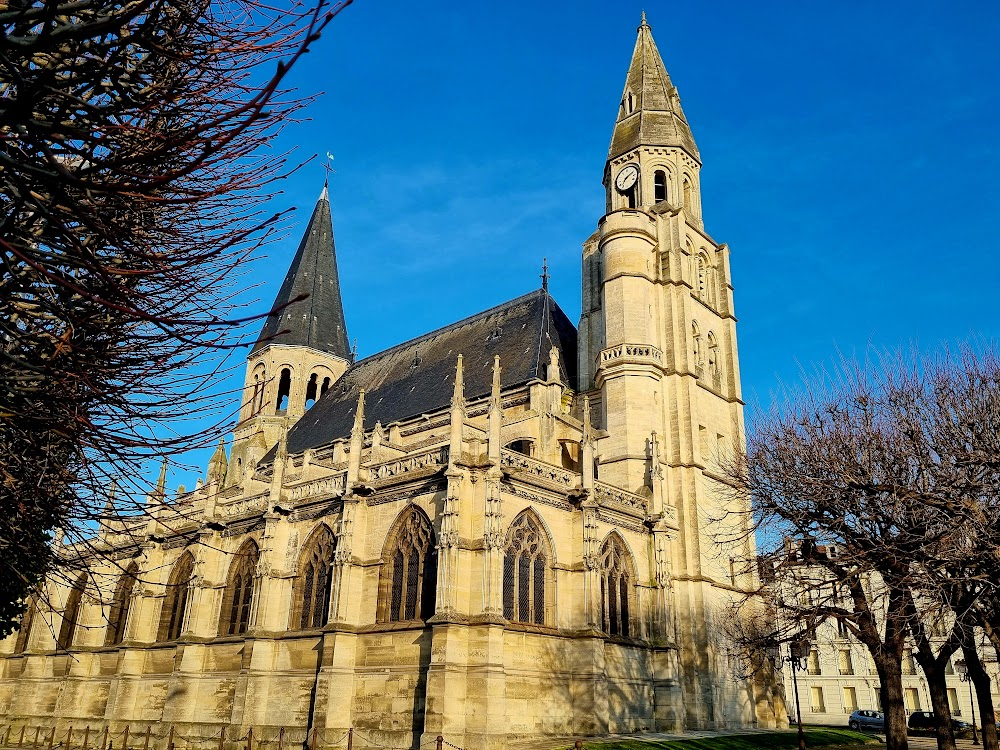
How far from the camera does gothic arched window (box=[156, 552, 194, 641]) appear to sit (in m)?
26.9

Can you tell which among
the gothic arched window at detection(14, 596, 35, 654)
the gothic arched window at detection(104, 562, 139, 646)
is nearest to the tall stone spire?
the gothic arched window at detection(104, 562, 139, 646)

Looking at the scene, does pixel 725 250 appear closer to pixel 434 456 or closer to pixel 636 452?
pixel 636 452

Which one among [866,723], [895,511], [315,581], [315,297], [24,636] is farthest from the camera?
[315,297]

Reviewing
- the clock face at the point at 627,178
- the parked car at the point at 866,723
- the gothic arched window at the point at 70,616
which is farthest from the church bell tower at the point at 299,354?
the parked car at the point at 866,723

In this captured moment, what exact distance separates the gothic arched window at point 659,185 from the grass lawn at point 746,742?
68.1ft

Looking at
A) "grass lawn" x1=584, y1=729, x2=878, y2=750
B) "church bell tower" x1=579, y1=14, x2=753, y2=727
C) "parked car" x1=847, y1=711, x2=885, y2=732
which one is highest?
"church bell tower" x1=579, y1=14, x2=753, y2=727

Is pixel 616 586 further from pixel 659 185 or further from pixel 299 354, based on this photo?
pixel 299 354

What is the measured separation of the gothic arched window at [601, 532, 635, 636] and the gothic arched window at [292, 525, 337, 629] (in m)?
7.44

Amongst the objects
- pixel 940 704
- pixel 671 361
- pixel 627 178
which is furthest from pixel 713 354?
pixel 940 704

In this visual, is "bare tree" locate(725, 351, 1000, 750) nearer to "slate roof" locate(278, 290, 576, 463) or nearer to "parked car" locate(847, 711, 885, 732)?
"slate roof" locate(278, 290, 576, 463)

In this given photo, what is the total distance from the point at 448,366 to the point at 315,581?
42.5 ft

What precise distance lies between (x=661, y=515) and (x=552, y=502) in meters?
Answer: 4.98

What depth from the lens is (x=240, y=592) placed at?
982 inches

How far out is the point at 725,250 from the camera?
3412 cm
